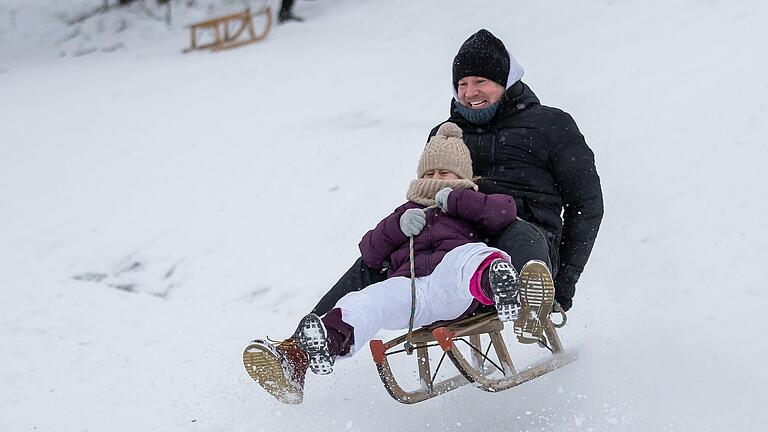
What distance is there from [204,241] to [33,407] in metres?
2.18

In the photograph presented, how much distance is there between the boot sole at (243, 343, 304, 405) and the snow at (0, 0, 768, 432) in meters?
0.78

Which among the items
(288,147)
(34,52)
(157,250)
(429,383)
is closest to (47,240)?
(157,250)

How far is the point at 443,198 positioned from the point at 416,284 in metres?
0.31

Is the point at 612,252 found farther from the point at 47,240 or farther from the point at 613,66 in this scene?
the point at 47,240

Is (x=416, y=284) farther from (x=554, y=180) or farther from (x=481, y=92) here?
(x=481, y=92)

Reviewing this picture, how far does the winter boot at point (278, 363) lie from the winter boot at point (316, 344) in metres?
0.08

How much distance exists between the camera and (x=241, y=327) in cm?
506

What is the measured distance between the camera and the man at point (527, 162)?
3336mm

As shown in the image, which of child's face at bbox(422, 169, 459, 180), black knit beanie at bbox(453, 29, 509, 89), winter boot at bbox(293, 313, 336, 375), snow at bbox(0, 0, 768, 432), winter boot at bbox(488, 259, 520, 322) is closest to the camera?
winter boot at bbox(488, 259, 520, 322)

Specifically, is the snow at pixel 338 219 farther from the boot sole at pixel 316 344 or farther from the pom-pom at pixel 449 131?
the pom-pom at pixel 449 131

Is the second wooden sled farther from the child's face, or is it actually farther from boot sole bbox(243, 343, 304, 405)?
the child's face

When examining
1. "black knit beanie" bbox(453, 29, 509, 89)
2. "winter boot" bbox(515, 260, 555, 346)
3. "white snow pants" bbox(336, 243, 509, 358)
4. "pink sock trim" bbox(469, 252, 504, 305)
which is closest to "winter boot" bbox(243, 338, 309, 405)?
"white snow pants" bbox(336, 243, 509, 358)

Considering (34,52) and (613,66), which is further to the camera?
(34,52)

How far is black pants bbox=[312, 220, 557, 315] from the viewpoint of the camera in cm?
284
